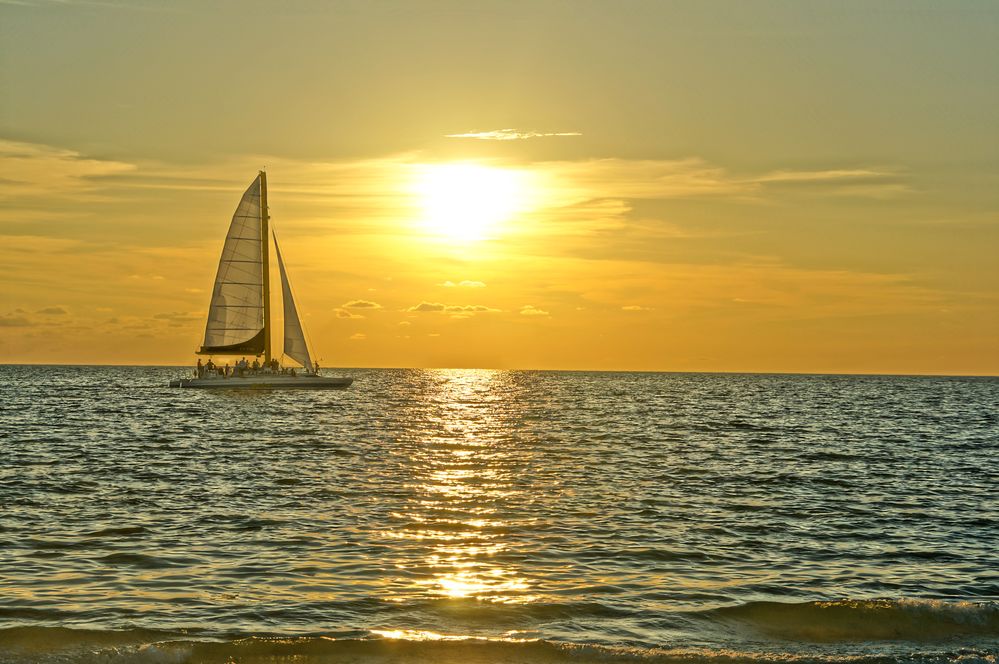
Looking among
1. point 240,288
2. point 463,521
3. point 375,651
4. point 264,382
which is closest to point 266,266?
point 240,288

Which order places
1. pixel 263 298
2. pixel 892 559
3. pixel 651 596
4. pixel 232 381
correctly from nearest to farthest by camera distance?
pixel 651 596, pixel 892 559, pixel 232 381, pixel 263 298

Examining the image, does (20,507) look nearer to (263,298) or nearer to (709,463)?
(709,463)

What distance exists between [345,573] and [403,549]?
2.57m

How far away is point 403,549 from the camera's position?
20875 mm

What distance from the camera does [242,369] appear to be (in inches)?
4060

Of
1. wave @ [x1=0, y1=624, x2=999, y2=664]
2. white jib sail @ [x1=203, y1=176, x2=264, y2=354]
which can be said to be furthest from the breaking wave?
white jib sail @ [x1=203, y1=176, x2=264, y2=354]

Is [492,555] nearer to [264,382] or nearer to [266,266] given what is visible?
[264,382]

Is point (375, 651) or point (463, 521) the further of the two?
point (463, 521)

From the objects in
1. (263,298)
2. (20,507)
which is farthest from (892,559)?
(263,298)

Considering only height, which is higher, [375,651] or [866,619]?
[866,619]

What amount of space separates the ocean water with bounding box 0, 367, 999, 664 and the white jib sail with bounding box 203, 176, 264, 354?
203ft

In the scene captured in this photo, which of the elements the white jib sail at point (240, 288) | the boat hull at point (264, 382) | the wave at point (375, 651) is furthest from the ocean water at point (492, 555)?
the white jib sail at point (240, 288)

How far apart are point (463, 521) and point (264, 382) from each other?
262 ft

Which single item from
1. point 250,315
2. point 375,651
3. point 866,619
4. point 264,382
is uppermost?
point 250,315
